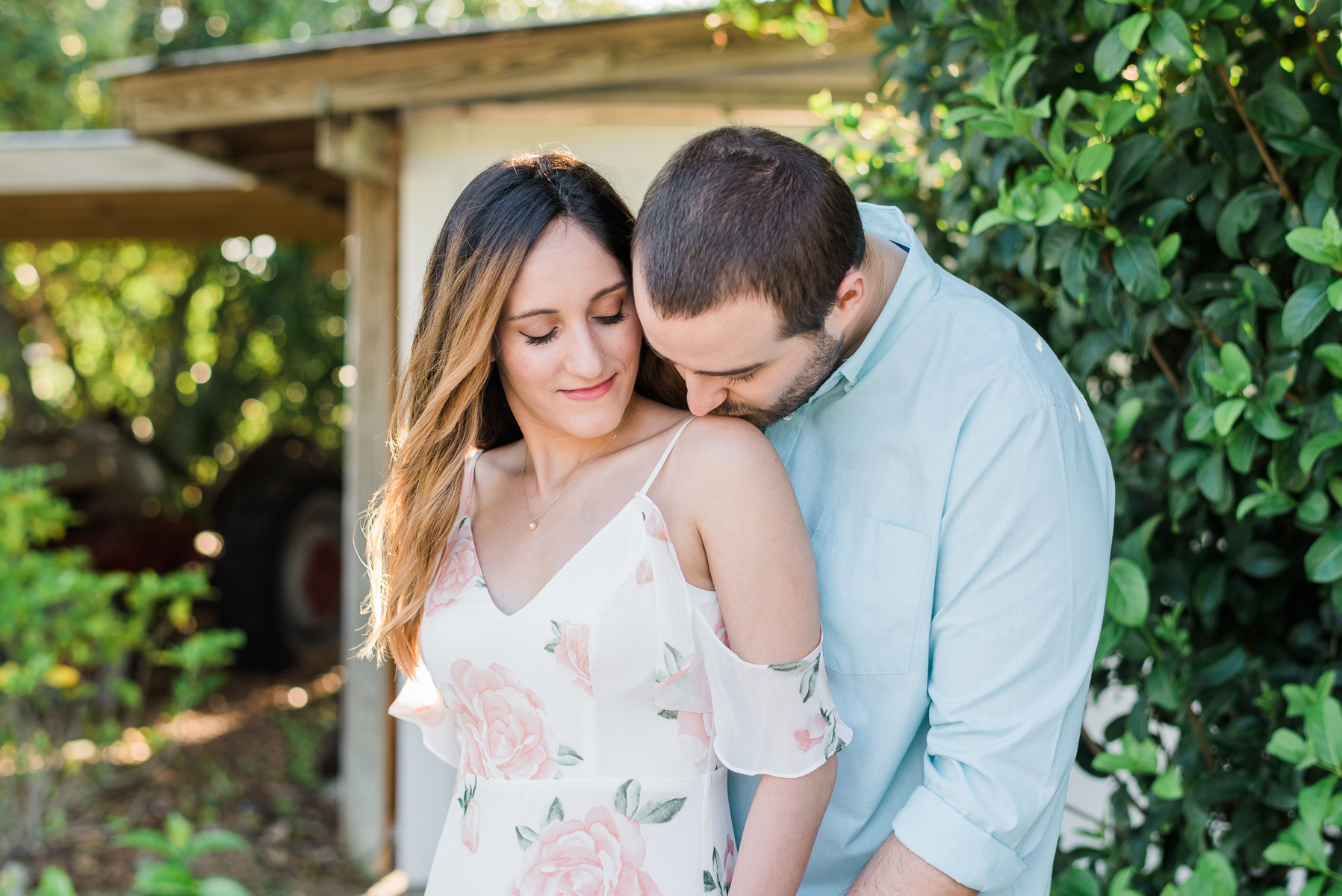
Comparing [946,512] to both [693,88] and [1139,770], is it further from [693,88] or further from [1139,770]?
[693,88]

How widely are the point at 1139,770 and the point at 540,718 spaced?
0.95 meters

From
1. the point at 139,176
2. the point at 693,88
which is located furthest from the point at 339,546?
the point at 693,88

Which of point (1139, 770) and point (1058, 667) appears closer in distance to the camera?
point (1058, 667)

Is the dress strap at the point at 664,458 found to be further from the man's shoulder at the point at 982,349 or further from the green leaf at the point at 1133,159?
the green leaf at the point at 1133,159

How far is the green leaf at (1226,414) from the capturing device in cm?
144

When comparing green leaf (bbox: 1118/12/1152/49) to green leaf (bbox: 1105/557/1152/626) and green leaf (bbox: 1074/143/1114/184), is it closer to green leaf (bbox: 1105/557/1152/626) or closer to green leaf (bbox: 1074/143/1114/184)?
green leaf (bbox: 1074/143/1114/184)

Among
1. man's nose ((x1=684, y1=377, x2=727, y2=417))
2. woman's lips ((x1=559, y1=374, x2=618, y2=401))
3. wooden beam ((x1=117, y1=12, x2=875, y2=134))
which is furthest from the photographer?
wooden beam ((x1=117, y1=12, x2=875, y2=134))

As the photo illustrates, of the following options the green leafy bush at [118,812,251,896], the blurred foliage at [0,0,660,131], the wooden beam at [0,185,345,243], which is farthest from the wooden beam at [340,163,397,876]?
the blurred foliage at [0,0,660,131]

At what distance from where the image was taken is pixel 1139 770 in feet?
5.36

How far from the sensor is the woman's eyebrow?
4.75 ft

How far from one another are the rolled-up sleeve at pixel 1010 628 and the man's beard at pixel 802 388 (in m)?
0.20

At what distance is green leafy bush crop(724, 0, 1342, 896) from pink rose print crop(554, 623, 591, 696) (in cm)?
78

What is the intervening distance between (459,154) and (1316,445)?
332 centimetres

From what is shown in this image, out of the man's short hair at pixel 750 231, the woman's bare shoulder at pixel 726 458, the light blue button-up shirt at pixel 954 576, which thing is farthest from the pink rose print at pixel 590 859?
the man's short hair at pixel 750 231
